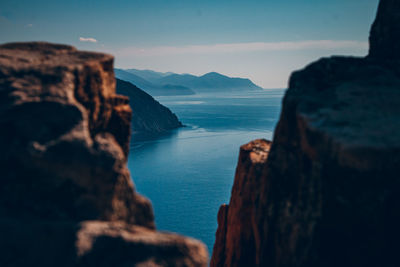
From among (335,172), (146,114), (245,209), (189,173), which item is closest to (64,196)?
(335,172)

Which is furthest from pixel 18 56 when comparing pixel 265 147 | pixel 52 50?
pixel 265 147

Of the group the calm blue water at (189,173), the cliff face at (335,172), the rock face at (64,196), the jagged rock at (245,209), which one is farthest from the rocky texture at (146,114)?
the rock face at (64,196)

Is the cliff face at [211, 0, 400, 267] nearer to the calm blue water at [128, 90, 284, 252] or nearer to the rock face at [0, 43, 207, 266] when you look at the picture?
the rock face at [0, 43, 207, 266]

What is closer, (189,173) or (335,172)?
(335,172)

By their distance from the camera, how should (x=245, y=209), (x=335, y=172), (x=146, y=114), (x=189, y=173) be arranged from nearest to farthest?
(x=335, y=172) < (x=245, y=209) < (x=189, y=173) < (x=146, y=114)

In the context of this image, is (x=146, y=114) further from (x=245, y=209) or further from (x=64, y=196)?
(x=64, y=196)
